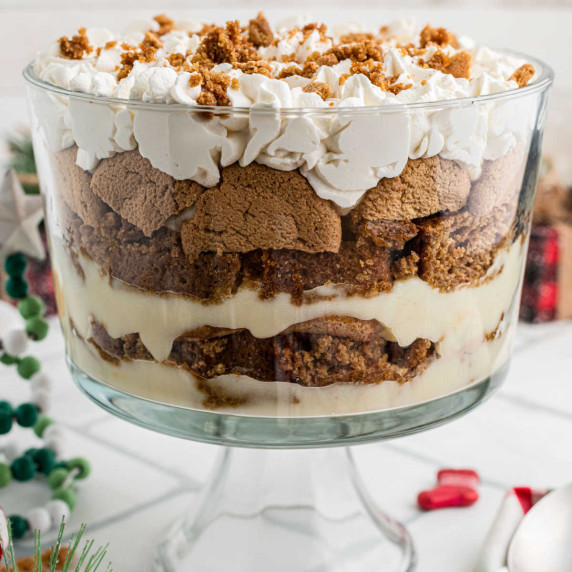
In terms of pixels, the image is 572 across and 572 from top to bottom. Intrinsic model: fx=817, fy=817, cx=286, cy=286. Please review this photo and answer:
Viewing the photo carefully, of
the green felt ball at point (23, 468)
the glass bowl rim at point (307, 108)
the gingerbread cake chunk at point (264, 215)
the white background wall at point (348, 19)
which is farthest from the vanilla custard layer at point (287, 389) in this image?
the white background wall at point (348, 19)

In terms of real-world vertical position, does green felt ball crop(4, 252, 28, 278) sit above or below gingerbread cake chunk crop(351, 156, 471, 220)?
below

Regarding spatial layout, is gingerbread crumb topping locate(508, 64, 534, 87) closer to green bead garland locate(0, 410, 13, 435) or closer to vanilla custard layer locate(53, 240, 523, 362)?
vanilla custard layer locate(53, 240, 523, 362)

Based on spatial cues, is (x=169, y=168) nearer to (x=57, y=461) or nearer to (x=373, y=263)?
(x=373, y=263)

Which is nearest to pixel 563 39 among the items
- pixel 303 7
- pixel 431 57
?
pixel 303 7

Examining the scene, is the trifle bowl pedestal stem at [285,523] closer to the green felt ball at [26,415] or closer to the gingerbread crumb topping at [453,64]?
the green felt ball at [26,415]

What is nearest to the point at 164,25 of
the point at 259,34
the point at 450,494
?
the point at 259,34

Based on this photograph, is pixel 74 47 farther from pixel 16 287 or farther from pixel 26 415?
pixel 26 415

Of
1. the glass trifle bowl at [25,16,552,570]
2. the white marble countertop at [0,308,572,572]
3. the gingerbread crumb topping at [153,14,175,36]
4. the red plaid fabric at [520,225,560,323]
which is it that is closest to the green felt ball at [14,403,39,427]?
the white marble countertop at [0,308,572,572]
